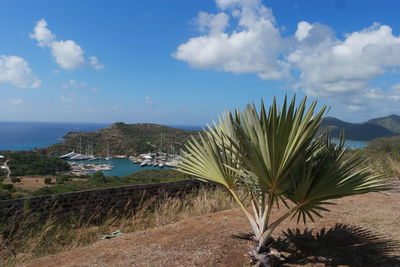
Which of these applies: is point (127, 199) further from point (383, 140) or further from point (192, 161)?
point (383, 140)

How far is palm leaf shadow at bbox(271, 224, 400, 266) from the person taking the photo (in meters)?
2.82

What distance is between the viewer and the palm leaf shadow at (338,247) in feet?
9.24

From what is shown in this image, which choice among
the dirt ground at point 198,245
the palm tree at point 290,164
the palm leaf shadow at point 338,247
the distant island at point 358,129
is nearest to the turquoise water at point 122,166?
the distant island at point 358,129

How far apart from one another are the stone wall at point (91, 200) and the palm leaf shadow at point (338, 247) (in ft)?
15.4

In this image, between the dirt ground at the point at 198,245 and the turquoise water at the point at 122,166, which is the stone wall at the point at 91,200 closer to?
the dirt ground at the point at 198,245

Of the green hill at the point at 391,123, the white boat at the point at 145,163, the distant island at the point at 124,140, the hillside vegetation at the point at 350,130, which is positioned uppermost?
the green hill at the point at 391,123

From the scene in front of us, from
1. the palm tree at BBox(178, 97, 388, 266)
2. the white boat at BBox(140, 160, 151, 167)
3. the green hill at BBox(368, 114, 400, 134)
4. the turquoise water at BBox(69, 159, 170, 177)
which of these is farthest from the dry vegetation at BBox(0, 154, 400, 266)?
the green hill at BBox(368, 114, 400, 134)

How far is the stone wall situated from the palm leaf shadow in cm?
469

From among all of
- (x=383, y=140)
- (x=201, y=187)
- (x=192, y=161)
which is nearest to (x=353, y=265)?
(x=192, y=161)

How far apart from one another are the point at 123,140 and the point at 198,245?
80.3 meters

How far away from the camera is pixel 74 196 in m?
6.85

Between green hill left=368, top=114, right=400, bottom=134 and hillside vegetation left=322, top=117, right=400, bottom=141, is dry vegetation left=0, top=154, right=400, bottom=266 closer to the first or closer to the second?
hillside vegetation left=322, top=117, right=400, bottom=141

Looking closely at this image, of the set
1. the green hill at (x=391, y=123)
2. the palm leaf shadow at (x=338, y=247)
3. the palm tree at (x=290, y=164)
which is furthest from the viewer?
the green hill at (x=391, y=123)

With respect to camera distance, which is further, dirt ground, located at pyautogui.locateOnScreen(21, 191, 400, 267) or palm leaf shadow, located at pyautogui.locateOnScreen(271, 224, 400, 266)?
dirt ground, located at pyautogui.locateOnScreen(21, 191, 400, 267)
